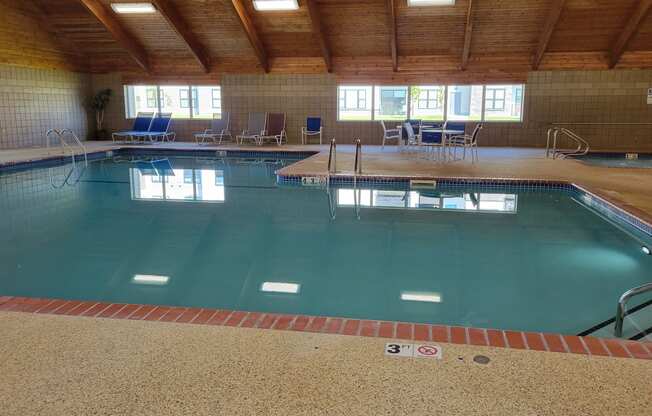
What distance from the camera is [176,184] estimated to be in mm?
7590

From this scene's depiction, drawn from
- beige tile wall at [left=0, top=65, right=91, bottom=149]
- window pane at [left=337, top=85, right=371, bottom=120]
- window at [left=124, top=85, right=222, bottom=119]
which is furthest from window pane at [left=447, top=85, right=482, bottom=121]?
beige tile wall at [left=0, top=65, right=91, bottom=149]

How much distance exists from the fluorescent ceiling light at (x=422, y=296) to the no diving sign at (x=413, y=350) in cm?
117

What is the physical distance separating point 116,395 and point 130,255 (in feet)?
8.37

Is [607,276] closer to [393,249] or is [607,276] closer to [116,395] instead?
[393,249]

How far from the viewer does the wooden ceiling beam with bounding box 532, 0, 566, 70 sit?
361 inches

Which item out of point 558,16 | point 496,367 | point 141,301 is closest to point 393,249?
point 141,301

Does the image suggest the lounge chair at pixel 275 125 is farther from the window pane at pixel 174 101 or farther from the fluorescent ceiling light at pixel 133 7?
the fluorescent ceiling light at pixel 133 7

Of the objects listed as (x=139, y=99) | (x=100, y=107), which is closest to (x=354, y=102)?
(x=139, y=99)

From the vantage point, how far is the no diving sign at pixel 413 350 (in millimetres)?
2098

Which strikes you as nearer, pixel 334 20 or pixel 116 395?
pixel 116 395

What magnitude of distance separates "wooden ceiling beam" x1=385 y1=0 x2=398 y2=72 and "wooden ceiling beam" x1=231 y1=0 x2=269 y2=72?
8.87 feet

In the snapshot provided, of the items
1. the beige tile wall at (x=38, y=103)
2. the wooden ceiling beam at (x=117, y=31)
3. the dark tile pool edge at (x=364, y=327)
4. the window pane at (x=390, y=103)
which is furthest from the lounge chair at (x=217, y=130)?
the dark tile pool edge at (x=364, y=327)

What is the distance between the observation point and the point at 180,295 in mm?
3398

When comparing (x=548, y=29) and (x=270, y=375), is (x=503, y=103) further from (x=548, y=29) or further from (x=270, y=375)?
(x=270, y=375)
